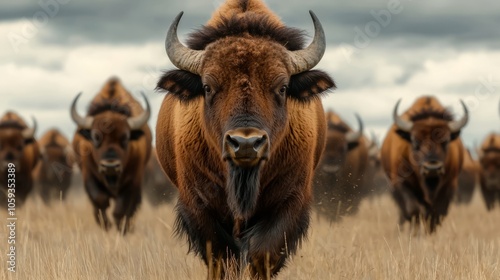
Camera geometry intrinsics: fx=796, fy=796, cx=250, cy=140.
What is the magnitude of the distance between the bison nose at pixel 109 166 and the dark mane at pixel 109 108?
1.30 meters

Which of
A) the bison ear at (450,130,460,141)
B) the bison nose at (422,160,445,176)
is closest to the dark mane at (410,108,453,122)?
the bison ear at (450,130,460,141)

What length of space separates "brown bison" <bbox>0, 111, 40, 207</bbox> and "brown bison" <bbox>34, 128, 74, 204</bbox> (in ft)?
16.4

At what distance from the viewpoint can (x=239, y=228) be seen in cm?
675

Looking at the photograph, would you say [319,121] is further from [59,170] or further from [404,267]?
[59,170]

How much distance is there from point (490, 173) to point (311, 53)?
19.2 metres

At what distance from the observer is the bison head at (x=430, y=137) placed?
13602 mm

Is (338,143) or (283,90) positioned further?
(338,143)

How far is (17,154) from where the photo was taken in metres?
18.7

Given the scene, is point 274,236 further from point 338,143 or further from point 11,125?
point 11,125

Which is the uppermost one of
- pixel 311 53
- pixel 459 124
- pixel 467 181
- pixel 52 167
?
pixel 311 53

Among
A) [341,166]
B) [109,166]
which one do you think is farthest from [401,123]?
[109,166]

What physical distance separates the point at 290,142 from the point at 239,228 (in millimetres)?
860

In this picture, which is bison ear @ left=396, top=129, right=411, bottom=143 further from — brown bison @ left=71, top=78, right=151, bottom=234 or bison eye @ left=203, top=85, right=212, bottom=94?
bison eye @ left=203, top=85, right=212, bottom=94

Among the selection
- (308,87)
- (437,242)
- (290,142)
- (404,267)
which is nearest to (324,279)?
(404,267)
